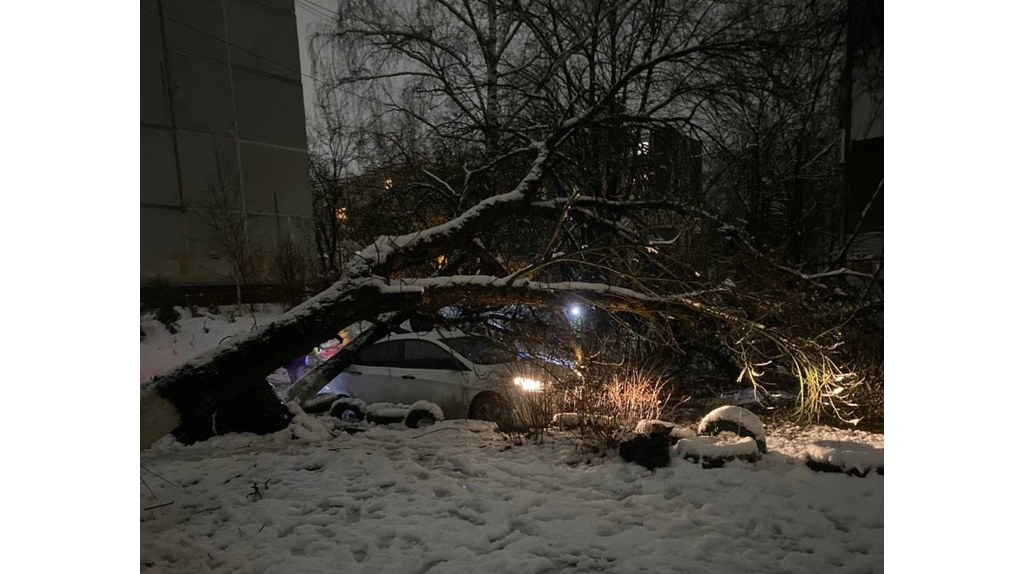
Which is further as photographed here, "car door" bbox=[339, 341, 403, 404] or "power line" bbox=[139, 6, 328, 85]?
"car door" bbox=[339, 341, 403, 404]

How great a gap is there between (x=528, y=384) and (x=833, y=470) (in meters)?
1.96

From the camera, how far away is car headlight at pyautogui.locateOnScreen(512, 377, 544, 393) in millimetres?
3676

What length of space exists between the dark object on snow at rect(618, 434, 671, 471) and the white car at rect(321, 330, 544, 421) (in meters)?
0.97

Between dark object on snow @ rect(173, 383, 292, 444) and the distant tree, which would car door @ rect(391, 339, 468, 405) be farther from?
the distant tree

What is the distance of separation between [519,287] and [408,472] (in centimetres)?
130

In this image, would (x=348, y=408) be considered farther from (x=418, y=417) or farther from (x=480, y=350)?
(x=480, y=350)

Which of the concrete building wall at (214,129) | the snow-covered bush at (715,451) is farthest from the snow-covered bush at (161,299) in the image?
the snow-covered bush at (715,451)

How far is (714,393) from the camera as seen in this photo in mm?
4230

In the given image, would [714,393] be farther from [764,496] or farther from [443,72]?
[443,72]

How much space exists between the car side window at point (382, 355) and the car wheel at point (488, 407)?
83cm

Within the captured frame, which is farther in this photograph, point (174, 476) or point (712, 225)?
point (712, 225)

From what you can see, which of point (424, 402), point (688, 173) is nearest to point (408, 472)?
point (424, 402)

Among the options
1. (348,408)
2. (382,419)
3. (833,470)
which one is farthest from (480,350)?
(833,470)

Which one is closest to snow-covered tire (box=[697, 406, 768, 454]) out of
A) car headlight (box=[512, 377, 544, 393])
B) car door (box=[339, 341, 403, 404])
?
car headlight (box=[512, 377, 544, 393])
